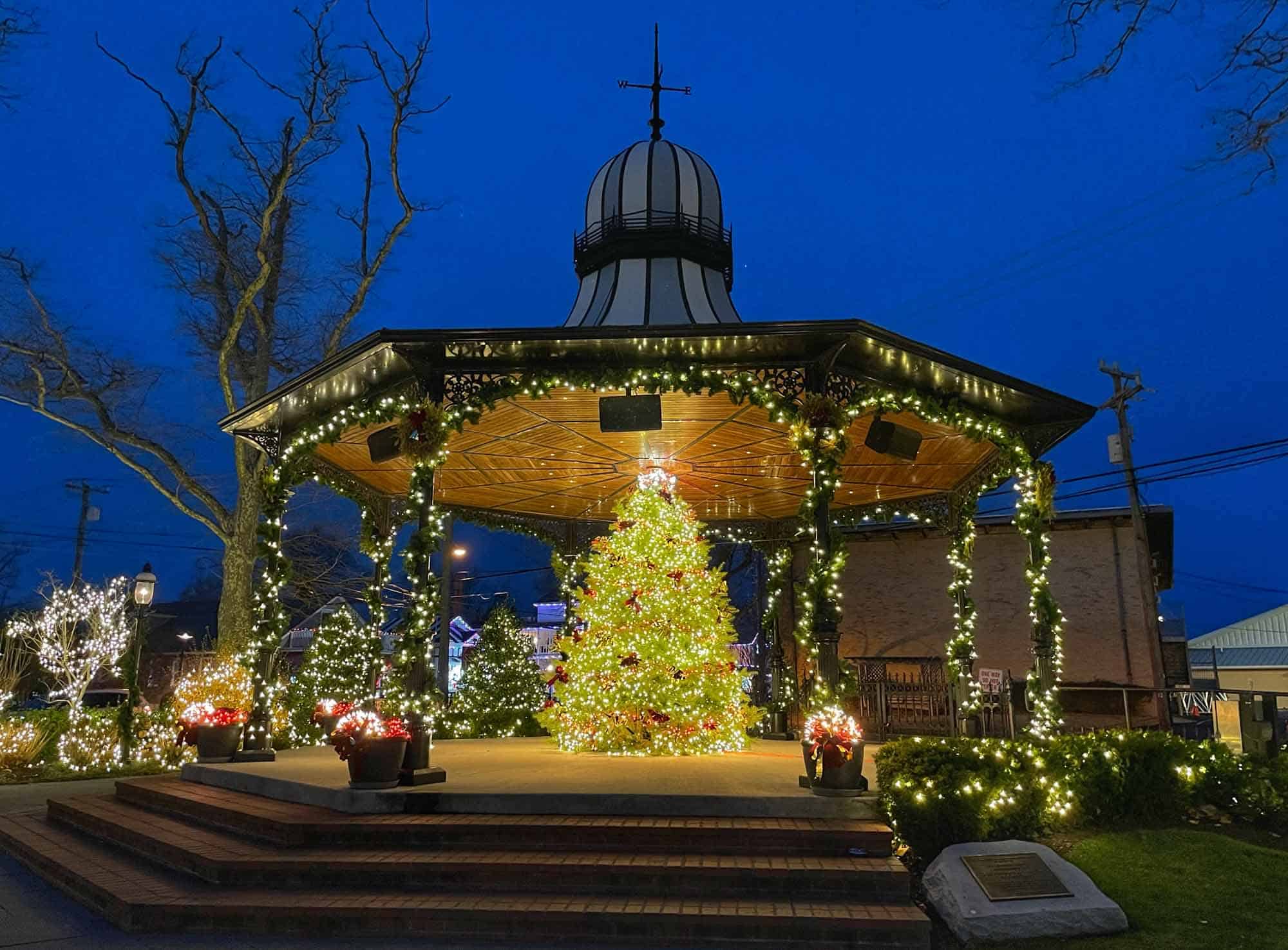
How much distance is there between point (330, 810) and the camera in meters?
7.14

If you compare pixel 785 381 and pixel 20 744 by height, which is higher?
pixel 785 381

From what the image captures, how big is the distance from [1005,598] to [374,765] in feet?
48.2

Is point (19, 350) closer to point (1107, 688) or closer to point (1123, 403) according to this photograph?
point (1107, 688)

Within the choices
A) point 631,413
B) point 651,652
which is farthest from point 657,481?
point 631,413

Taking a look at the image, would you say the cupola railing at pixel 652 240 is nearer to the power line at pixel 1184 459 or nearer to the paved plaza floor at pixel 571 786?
the power line at pixel 1184 459

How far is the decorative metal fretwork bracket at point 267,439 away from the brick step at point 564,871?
5689 millimetres

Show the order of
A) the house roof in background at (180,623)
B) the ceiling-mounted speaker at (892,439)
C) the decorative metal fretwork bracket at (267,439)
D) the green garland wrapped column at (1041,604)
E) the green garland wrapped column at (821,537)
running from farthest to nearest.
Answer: the house roof in background at (180,623), the decorative metal fretwork bracket at (267,439), the green garland wrapped column at (1041,604), the ceiling-mounted speaker at (892,439), the green garland wrapped column at (821,537)

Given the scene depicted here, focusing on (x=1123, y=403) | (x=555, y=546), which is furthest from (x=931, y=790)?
(x=1123, y=403)

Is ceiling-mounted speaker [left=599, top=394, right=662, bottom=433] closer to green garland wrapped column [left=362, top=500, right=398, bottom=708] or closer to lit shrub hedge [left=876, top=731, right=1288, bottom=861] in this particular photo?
lit shrub hedge [left=876, top=731, right=1288, bottom=861]

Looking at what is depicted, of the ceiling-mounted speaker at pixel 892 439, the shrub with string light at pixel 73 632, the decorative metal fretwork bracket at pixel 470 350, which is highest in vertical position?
the decorative metal fretwork bracket at pixel 470 350

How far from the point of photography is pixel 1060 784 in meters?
7.59

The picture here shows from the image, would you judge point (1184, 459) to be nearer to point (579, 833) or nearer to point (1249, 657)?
point (579, 833)

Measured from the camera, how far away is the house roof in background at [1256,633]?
118ft

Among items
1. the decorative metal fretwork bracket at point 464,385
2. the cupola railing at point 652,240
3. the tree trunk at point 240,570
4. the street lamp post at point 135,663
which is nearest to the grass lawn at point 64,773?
the street lamp post at point 135,663
